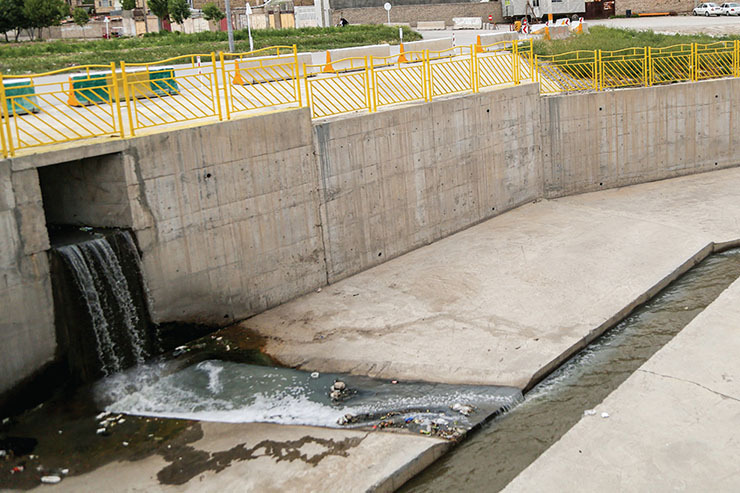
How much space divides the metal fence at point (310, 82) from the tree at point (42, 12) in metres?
39.4

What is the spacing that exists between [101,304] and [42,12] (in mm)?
52023

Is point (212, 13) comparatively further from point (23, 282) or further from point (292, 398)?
point (292, 398)

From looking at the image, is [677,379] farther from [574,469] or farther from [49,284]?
[49,284]

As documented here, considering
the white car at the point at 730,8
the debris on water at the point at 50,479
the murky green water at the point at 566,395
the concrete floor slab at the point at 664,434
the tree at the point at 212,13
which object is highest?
the tree at the point at 212,13

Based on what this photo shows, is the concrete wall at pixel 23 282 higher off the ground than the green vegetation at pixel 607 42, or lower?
lower

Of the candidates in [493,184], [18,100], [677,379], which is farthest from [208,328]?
[493,184]

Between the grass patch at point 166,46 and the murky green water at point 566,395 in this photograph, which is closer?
the murky green water at point 566,395

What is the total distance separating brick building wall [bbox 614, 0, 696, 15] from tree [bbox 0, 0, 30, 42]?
1564 inches

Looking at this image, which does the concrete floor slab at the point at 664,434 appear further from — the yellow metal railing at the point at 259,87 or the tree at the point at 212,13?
the tree at the point at 212,13

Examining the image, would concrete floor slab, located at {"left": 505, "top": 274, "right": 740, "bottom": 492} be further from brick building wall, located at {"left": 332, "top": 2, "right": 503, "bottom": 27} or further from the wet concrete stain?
brick building wall, located at {"left": 332, "top": 2, "right": 503, "bottom": 27}

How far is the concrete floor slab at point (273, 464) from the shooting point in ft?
29.7

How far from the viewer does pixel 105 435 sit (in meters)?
10.3

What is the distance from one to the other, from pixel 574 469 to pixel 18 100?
453 inches

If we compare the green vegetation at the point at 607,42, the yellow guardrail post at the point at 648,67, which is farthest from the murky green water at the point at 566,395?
the green vegetation at the point at 607,42
